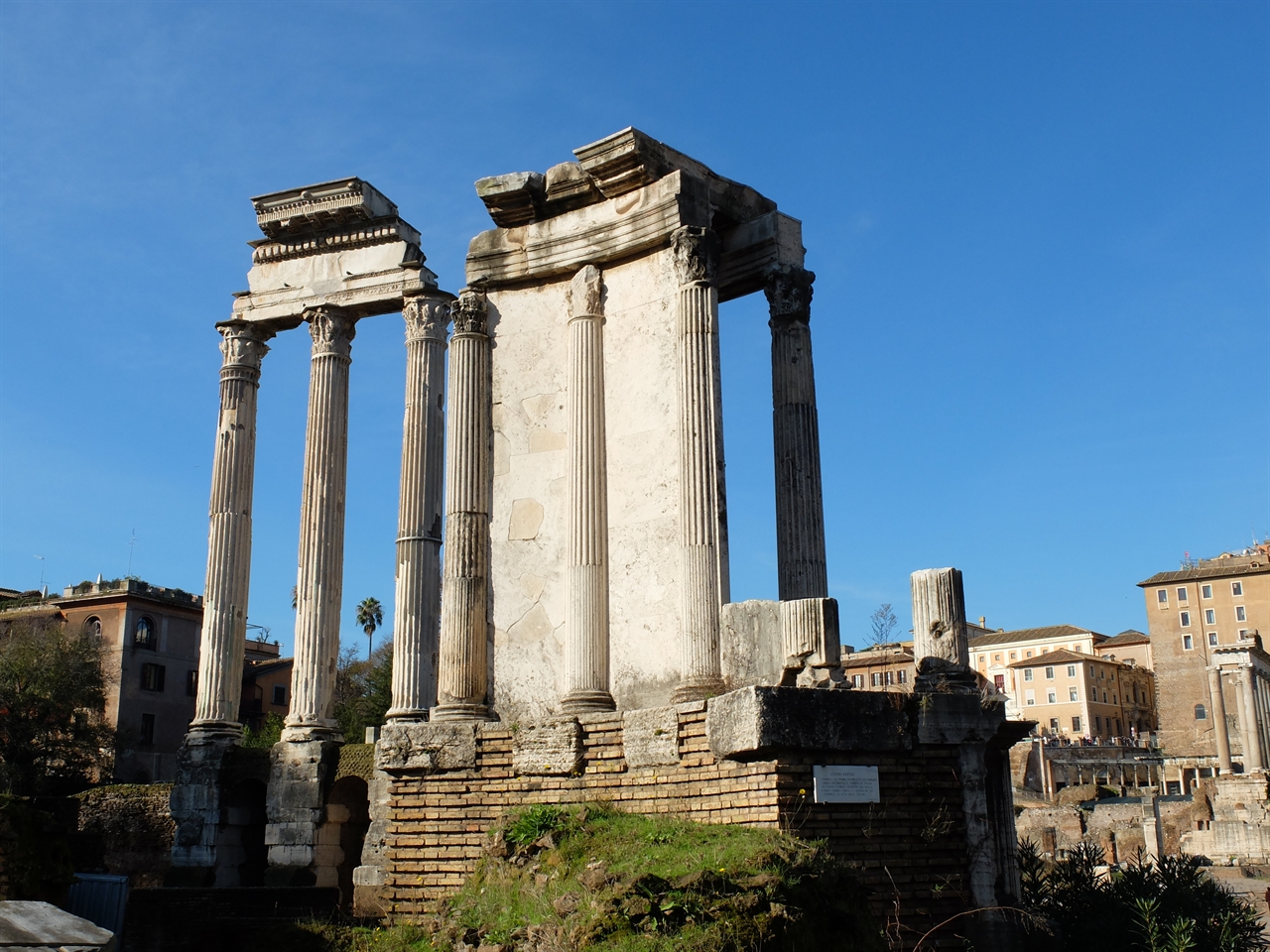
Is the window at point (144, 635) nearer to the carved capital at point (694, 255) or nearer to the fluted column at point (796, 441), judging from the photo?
the fluted column at point (796, 441)

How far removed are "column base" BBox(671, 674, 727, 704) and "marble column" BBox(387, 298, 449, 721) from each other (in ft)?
40.7

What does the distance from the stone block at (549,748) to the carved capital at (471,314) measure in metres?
4.19

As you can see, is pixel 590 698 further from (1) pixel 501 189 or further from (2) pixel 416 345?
(2) pixel 416 345

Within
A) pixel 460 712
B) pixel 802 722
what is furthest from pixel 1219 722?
pixel 802 722

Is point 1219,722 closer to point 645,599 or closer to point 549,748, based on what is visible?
point 645,599

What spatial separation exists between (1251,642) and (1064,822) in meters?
19.0

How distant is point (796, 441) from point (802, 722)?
206 inches

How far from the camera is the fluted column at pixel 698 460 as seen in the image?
11125 millimetres

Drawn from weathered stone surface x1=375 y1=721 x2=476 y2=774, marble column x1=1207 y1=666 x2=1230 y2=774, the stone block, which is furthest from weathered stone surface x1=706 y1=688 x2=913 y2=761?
marble column x1=1207 y1=666 x2=1230 y2=774

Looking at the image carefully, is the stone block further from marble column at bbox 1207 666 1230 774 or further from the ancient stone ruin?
marble column at bbox 1207 666 1230 774

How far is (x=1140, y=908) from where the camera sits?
35.2ft


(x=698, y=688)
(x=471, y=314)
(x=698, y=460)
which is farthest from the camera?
(x=471, y=314)

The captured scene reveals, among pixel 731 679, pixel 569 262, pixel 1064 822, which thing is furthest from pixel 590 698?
pixel 1064 822

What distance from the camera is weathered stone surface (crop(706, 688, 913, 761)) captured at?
9273mm
